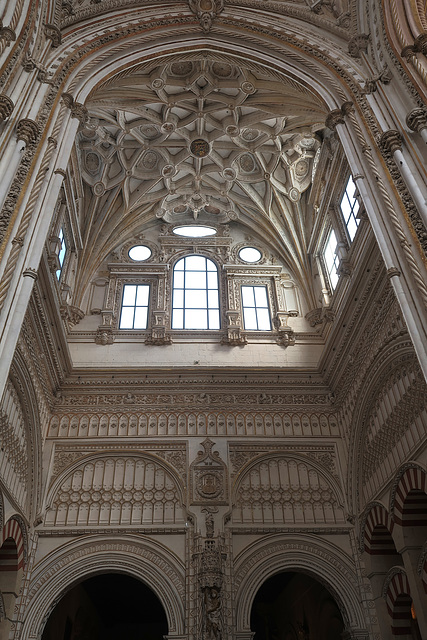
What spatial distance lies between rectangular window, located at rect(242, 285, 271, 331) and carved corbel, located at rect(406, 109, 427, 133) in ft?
23.0

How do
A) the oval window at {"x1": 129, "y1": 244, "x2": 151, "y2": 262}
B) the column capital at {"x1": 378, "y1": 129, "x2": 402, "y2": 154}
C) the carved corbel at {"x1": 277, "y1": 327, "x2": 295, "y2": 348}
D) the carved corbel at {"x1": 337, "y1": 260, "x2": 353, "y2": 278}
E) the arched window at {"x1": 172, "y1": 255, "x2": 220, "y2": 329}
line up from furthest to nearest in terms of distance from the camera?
the oval window at {"x1": 129, "y1": 244, "x2": 151, "y2": 262}
the arched window at {"x1": 172, "y1": 255, "x2": 220, "y2": 329}
the carved corbel at {"x1": 277, "y1": 327, "x2": 295, "y2": 348}
the carved corbel at {"x1": 337, "y1": 260, "x2": 353, "y2": 278}
the column capital at {"x1": 378, "y1": 129, "x2": 402, "y2": 154}

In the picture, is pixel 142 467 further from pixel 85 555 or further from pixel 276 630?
pixel 276 630

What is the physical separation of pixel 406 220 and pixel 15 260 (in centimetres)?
535

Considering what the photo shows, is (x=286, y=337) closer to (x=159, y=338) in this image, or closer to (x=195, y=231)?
(x=159, y=338)

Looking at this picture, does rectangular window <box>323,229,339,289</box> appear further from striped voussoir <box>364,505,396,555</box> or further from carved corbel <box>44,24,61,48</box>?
carved corbel <box>44,24,61,48</box>

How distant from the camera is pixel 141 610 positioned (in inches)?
697

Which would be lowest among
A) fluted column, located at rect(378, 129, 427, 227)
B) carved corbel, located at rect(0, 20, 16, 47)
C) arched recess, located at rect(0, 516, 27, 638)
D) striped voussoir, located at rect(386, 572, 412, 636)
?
striped voussoir, located at rect(386, 572, 412, 636)

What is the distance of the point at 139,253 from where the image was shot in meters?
15.4

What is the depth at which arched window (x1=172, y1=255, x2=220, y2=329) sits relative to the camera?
14.1 m

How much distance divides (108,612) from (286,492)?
403 inches

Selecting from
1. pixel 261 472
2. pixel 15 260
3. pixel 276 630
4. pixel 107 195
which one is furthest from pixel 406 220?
pixel 276 630

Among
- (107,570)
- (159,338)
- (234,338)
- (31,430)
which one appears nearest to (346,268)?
(234,338)

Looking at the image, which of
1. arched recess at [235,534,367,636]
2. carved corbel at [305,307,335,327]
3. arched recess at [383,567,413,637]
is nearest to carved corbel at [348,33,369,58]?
carved corbel at [305,307,335,327]

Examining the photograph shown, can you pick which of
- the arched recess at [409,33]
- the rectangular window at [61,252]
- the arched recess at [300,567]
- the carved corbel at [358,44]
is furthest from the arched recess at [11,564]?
the carved corbel at [358,44]
